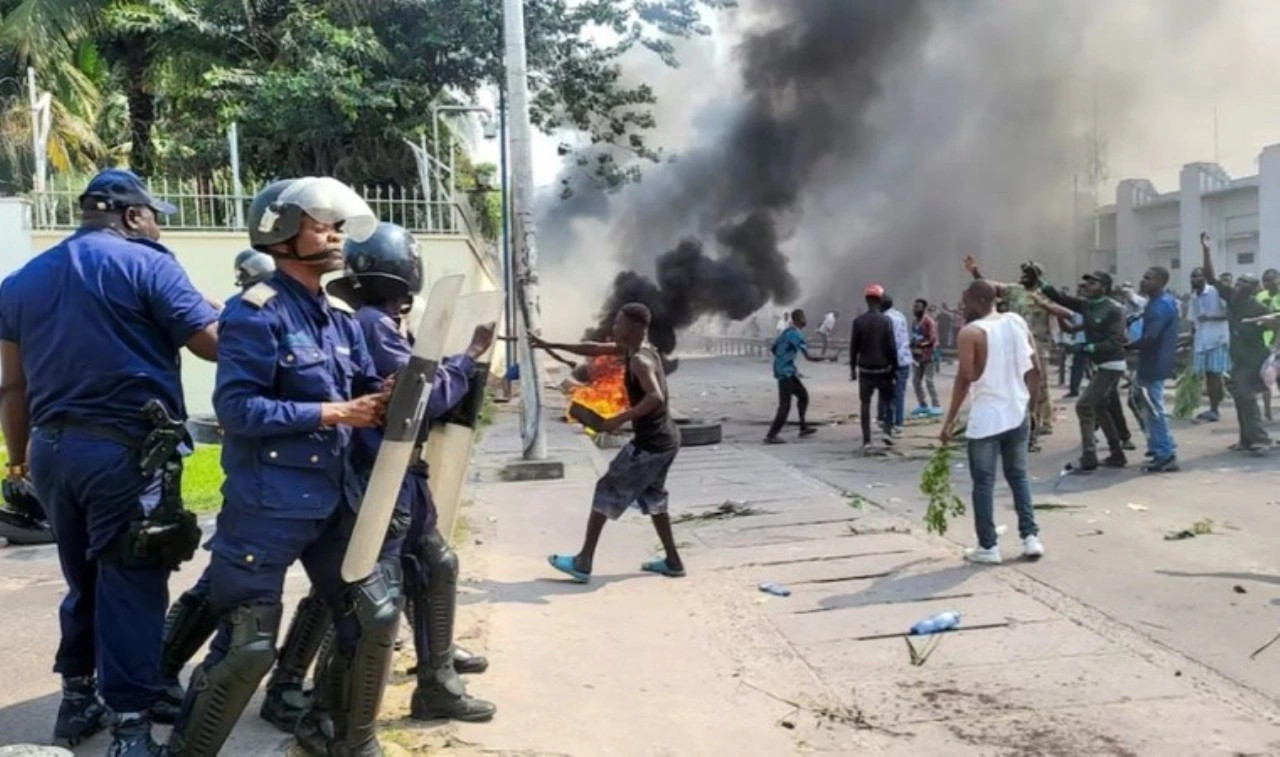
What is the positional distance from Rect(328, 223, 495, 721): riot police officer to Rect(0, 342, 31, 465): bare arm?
3.15 feet

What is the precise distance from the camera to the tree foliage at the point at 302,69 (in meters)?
15.4

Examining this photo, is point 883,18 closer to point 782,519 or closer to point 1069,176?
point 1069,176

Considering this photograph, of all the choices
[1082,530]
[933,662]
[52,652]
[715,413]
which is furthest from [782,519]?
[715,413]

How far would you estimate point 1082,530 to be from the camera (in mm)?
6559

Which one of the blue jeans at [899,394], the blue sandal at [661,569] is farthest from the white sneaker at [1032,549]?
the blue jeans at [899,394]

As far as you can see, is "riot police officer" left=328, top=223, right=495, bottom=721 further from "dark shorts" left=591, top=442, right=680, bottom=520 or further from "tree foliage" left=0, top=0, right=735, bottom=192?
"tree foliage" left=0, top=0, right=735, bottom=192

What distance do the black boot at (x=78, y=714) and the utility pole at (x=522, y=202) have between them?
5647mm

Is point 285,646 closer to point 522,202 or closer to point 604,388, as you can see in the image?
point 522,202

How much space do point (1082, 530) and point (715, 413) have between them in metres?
9.25

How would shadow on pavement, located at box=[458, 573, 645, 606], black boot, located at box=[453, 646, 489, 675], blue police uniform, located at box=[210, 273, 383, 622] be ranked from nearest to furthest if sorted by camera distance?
blue police uniform, located at box=[210, 273, 383, 622] < black boot, located at box=[453, 646, 489, 675] < shadow on pavement, located at box=[458, 573, 645, 606]

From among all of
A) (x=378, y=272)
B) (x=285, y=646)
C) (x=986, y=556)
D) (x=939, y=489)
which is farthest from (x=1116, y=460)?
(x=285, y=646)

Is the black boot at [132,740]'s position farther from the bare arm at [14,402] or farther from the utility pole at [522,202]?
the utility pole at [522,202]

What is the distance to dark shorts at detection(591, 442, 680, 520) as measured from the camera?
555 cm

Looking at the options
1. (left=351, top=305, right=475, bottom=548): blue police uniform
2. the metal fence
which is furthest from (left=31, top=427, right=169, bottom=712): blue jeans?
the metal fence
